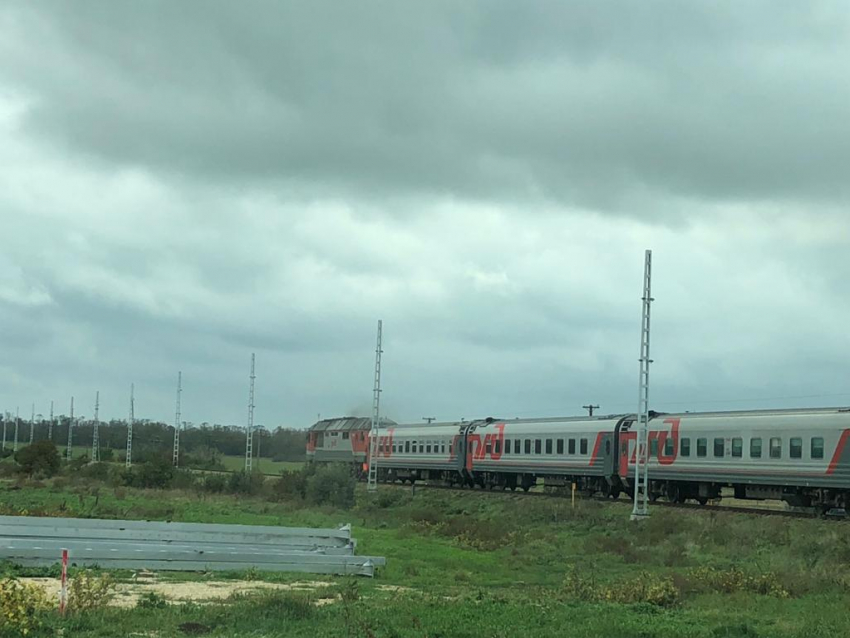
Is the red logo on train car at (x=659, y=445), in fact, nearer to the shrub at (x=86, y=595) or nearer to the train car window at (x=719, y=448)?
the train car window at (x=719, y=448)

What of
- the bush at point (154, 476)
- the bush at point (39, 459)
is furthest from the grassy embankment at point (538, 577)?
the bush at point (39, 459)

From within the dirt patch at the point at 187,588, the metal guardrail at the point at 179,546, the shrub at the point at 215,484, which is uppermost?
the metal guardrail at the point at 179,546

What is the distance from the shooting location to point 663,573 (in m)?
22.1

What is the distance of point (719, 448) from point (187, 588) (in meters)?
25.4

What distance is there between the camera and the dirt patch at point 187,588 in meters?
15.3

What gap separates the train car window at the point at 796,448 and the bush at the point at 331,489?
61.6ft

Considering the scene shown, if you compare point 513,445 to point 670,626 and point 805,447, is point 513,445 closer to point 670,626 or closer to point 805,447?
point 805,447

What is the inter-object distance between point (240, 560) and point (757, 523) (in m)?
17.8

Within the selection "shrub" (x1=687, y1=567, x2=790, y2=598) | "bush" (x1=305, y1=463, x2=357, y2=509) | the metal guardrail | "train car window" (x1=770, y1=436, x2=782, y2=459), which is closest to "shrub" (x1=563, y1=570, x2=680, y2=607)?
"shrub" (x1=687, y1=567, x2=790, y2=598)

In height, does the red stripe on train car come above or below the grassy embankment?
above

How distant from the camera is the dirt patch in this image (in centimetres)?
1530

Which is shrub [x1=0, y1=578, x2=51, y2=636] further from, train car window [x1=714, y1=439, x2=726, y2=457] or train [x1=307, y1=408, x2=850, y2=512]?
train car window [x1=714, y1=439, x2=726, y2=457]

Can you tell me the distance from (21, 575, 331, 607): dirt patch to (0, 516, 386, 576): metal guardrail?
2.73 ft

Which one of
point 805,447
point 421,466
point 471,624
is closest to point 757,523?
point 805,447
